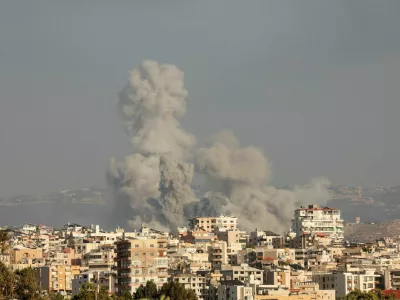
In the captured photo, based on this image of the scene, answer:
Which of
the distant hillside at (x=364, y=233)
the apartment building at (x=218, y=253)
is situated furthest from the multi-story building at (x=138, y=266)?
the distant hillside at (x=364, y=233)

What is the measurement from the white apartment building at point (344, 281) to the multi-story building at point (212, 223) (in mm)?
45216

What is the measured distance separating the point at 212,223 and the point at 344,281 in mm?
51059

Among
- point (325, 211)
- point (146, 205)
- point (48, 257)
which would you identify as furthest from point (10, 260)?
point (325, 211)

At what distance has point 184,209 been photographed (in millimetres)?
152625

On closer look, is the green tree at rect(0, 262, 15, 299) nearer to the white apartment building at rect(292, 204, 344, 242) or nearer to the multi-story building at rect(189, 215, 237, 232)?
the multi-story building at rect(189, 215, 237, 232)

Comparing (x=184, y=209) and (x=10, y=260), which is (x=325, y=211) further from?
(x=10, y=260)

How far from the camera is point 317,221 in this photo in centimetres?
15350

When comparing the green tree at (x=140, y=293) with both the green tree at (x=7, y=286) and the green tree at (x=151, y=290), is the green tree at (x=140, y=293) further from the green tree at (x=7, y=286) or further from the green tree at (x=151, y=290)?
the green tree at (x=7, y=286)

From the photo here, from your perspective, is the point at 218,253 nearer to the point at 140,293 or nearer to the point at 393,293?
the point at 393,293

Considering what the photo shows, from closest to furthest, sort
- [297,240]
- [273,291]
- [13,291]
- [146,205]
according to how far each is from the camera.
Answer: [13,291] → [273,291] → [297,240] → [146,205]

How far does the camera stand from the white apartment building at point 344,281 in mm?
94625

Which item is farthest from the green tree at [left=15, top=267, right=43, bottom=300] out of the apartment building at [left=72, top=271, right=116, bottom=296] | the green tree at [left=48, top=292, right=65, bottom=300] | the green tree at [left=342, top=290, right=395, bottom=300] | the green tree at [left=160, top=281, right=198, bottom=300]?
the green tree at [left=342, top=290, right=395, bottom=300]

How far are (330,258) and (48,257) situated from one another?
22.8 meters

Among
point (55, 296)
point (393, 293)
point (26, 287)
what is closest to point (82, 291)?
point (26, 287)
